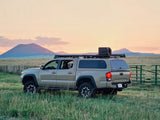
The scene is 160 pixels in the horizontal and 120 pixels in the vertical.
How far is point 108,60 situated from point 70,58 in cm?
189

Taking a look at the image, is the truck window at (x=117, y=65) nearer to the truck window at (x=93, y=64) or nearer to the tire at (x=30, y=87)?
the truck window at (x=93, y=64)

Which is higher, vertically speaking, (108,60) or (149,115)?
(108,60)

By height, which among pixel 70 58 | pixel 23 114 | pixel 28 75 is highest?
pixel 70 58

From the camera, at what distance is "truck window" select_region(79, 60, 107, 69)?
37.8ft

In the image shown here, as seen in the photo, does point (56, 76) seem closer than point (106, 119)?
No

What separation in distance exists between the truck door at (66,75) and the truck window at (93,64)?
409 mm

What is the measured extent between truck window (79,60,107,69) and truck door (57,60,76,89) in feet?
1.34

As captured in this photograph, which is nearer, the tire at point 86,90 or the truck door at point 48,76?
the tire at point 86,90

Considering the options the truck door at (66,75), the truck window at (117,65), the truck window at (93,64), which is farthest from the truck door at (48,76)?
the truck window at (117,65)

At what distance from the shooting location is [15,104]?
31.0 feet

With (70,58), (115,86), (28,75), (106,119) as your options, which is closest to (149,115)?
(106,119)

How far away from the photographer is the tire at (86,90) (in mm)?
11703

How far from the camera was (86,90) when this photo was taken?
11.9 meters

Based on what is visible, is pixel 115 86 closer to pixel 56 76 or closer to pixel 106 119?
pixel 56 76
